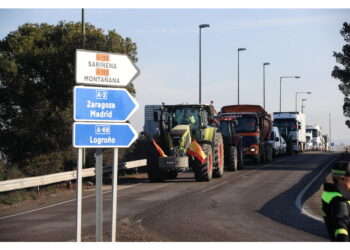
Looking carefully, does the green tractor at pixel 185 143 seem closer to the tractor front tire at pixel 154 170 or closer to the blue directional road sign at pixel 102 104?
the tractor front tire at pixel 154 170

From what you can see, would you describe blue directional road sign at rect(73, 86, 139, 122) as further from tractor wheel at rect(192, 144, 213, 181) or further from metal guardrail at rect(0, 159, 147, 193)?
tractor wheel at rect(192, 144, 213, 181)

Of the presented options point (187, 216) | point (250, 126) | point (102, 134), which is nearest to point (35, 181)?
point (187, 216)

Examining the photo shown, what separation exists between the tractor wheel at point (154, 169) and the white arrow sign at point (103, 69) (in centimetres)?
1433

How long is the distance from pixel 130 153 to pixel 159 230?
27.0m

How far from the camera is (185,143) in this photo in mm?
23453

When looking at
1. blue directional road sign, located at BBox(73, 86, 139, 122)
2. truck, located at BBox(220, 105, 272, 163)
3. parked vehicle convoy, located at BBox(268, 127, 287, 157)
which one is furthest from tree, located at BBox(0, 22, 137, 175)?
blue directional road sign, located at BBox(73, 86, 139, 122)

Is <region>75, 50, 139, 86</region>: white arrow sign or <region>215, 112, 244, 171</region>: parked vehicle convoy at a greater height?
<region>75, 50, 139, 86</region>: white arrow sign

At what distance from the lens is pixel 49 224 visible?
1364 cm

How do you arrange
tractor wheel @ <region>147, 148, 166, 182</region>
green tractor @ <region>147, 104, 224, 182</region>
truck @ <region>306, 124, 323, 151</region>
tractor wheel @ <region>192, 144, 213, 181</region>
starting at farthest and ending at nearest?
truck @ <region>306, 124, 323, 151</region>, tractor wheel @ <region>147, 148, 166, 182</region>, tractor wheel @ <region>192, 144, 213, 181</region>, green tractor @ <region>147, 104, 224, 182</region>

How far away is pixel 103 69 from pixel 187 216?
622 cm

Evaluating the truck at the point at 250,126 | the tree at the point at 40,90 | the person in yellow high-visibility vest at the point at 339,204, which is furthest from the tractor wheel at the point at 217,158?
the person in yellow high-visibility vest at the point at 339,204

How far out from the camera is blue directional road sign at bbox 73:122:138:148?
889 centimetres

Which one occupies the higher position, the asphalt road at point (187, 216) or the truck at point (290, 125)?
the truck at point (290, 125)

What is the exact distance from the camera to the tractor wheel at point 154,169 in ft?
77.5
